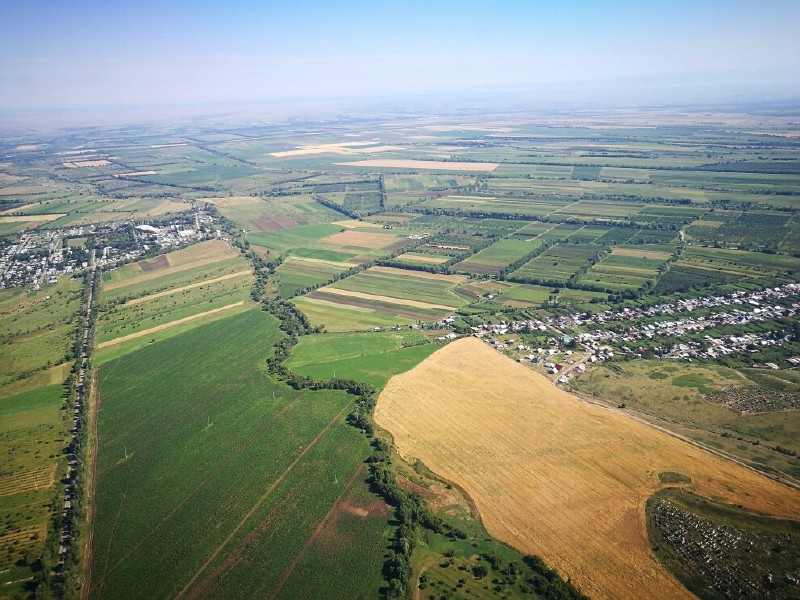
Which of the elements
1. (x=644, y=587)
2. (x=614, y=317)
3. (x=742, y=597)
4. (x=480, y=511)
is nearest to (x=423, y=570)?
(x=480, y=511)

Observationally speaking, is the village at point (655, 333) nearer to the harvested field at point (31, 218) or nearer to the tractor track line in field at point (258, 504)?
the tractor track line in field at point (258, 504)

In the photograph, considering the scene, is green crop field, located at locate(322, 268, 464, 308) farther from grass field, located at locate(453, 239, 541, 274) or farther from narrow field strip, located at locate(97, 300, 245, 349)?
narrow field strip, located at locate(97, 300, 245, 349)

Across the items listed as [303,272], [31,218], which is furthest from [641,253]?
[31,218]

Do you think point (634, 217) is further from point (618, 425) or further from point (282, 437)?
point (282, 437)

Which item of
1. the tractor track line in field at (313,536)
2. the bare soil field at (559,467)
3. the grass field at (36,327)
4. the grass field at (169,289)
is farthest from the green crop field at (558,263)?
the grass field at (36,327)

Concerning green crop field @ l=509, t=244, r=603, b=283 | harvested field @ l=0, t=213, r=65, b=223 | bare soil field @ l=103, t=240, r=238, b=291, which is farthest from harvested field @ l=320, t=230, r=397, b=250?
harvested field @ l=0, t=213, r=65, b=223
